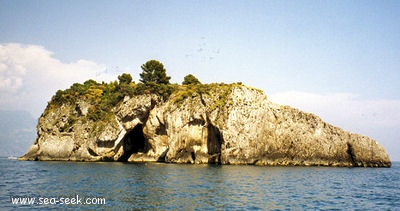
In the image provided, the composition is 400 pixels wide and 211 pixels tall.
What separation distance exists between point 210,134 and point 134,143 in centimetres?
2336

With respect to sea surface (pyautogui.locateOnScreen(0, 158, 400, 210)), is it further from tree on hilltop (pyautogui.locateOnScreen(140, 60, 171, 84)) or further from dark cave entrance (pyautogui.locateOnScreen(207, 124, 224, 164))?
tree on hilltop (pyautogui.locateOnScreen(140, 60, 171, 84))

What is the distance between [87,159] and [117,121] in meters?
10.9

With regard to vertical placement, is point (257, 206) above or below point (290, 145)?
below

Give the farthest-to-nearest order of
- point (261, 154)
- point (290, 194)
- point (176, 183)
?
point (261, 154)
point (176, 183)
point (290, 194)

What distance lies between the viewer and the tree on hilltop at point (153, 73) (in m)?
83.8

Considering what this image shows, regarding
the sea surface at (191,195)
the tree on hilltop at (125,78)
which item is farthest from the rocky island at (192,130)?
the sea surface at (191,195)

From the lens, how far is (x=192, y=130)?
72438 millimetres

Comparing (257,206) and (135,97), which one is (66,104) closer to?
(135,97)

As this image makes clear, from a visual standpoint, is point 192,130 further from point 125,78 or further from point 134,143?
point 125,78

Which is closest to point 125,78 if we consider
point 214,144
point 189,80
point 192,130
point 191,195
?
point 189,80

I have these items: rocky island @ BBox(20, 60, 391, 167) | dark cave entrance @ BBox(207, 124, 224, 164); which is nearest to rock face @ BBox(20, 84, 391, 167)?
dark cave entrance @ BBox(207, 124, 224, 164)

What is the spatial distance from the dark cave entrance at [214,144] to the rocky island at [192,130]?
219mm

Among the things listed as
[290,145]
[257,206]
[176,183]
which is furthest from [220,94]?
[257,206]

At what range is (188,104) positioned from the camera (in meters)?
74.0
